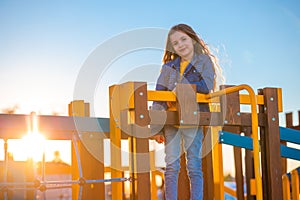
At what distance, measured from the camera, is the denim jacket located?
3.73 m

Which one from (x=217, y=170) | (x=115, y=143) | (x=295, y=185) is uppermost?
(x=115, y=143)

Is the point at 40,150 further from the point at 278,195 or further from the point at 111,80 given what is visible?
the point at 278,195

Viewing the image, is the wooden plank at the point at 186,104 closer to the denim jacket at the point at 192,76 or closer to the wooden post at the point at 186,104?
the wooden post at the point at 186,104

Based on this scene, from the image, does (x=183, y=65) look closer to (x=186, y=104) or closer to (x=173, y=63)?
(x=173, y=63)

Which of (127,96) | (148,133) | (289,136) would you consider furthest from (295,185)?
(127,96)

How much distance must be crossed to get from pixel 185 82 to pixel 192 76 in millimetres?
75

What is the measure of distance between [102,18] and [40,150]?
12.8 ft

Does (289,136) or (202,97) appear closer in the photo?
(202,97)

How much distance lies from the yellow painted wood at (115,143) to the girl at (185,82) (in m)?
0.26

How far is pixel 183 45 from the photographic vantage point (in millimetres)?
4047

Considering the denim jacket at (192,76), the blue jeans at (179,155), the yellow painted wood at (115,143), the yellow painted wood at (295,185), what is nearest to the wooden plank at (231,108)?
the denim jacket at (192,76)

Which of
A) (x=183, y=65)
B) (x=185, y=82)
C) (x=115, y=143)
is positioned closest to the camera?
(x=115, y=143)

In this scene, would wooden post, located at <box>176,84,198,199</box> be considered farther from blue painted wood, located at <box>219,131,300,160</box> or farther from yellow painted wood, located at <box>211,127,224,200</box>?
yellow painted wood, located at <box>211,127,224,200</box>

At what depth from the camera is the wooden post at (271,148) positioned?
3791mm
